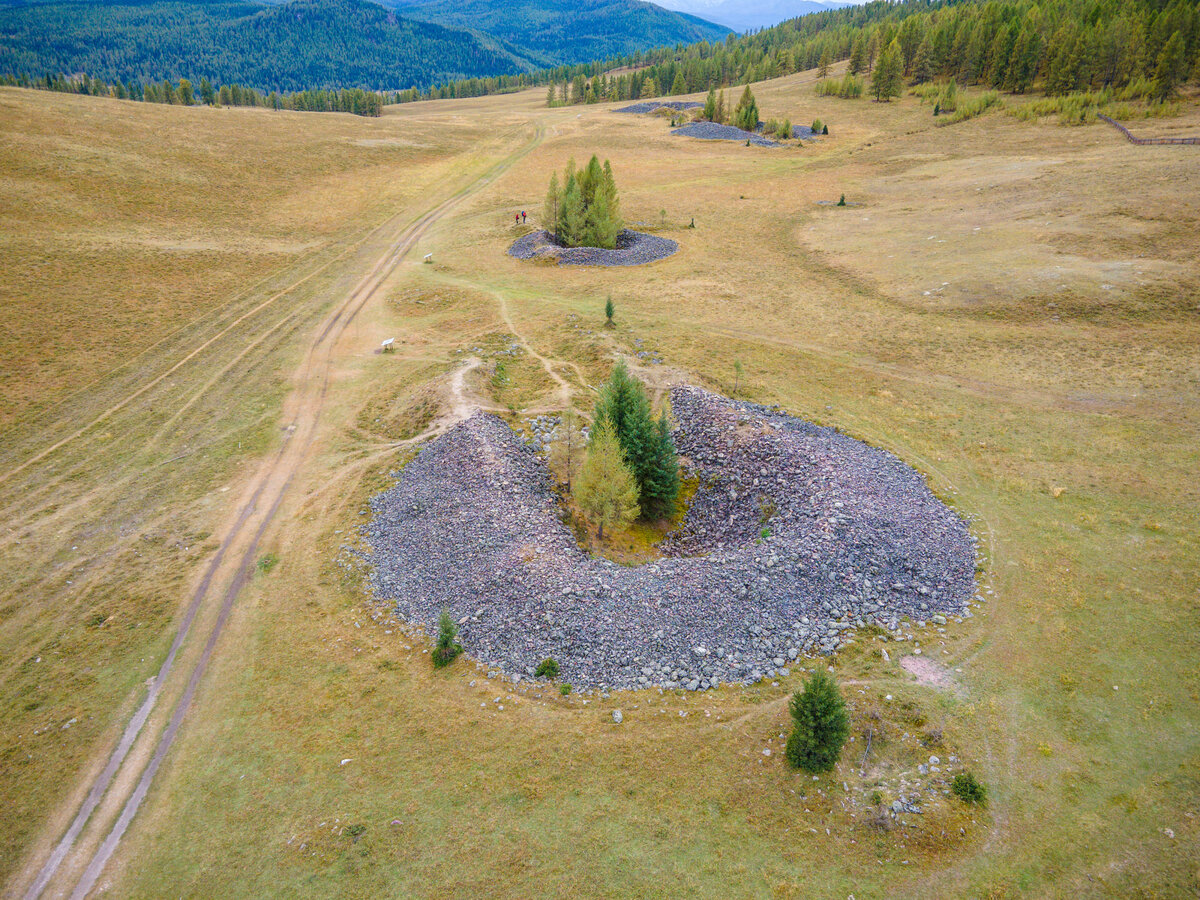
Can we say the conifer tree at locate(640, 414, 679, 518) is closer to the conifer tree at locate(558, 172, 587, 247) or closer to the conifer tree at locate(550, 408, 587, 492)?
the conifer tree at locate(550, 408, 587, 492)

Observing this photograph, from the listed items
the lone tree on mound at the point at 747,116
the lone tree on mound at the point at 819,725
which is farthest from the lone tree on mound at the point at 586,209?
the lone tree on mound at the point at 747,116

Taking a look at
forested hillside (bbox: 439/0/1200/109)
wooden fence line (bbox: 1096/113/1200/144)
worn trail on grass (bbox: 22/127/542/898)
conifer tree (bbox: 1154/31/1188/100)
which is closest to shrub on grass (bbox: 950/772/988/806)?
worn trail on grass (bbox: 22/127/542/898)

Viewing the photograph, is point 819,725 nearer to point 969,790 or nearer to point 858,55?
point 969,790

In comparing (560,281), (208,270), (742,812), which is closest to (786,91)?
(560,281)

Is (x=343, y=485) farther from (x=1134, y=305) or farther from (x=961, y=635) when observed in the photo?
(x=1134, y=305)

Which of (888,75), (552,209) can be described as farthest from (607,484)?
(888,75)

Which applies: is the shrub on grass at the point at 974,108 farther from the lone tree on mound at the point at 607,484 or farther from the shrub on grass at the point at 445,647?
the shrub on grass at the point at 445,647

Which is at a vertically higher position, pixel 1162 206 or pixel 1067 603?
pixel 1162 206
